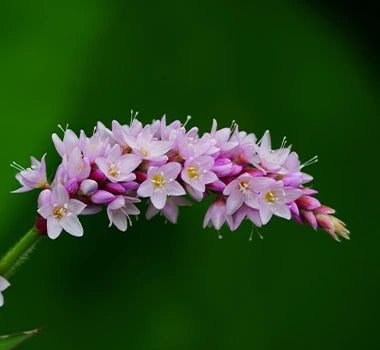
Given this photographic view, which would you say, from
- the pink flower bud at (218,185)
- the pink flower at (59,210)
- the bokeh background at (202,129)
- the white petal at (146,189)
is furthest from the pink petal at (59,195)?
the bokeh background at (202,129)

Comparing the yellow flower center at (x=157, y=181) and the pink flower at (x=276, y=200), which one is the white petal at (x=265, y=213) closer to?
the pink flower at (x=276, y=200)

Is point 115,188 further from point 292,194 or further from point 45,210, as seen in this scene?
point 292,194

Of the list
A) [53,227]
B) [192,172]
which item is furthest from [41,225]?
[192,172]
